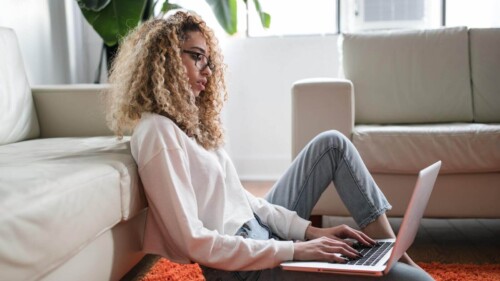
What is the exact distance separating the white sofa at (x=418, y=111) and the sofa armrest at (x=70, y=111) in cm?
75

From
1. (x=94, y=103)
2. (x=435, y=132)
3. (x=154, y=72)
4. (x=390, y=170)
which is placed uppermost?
(x=154, y=72)

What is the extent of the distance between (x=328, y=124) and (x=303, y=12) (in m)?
1.75

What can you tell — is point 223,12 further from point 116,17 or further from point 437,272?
point 437,272

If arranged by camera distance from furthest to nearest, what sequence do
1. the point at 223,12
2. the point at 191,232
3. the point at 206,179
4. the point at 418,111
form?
the point at 223,12
the point at 418,111
the point at 206,179
the point at 191,232

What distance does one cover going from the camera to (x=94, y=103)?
2100mm

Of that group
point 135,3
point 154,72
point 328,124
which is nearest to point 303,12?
point 135,3

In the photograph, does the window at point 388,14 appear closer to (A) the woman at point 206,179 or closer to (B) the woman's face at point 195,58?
(A) the woman at point 206,179

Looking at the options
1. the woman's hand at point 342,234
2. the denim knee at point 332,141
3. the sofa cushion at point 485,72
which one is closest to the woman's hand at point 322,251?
the woman's hand at point 342,234

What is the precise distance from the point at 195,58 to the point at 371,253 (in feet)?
1.92

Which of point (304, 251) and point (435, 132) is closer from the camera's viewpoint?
point (304, 251)

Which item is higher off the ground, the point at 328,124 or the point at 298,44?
the point at 298,44

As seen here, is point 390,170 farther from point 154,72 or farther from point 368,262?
point 154,72

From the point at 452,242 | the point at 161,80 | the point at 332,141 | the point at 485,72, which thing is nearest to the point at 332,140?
the point at 332,141

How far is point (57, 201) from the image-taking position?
3.00ft
